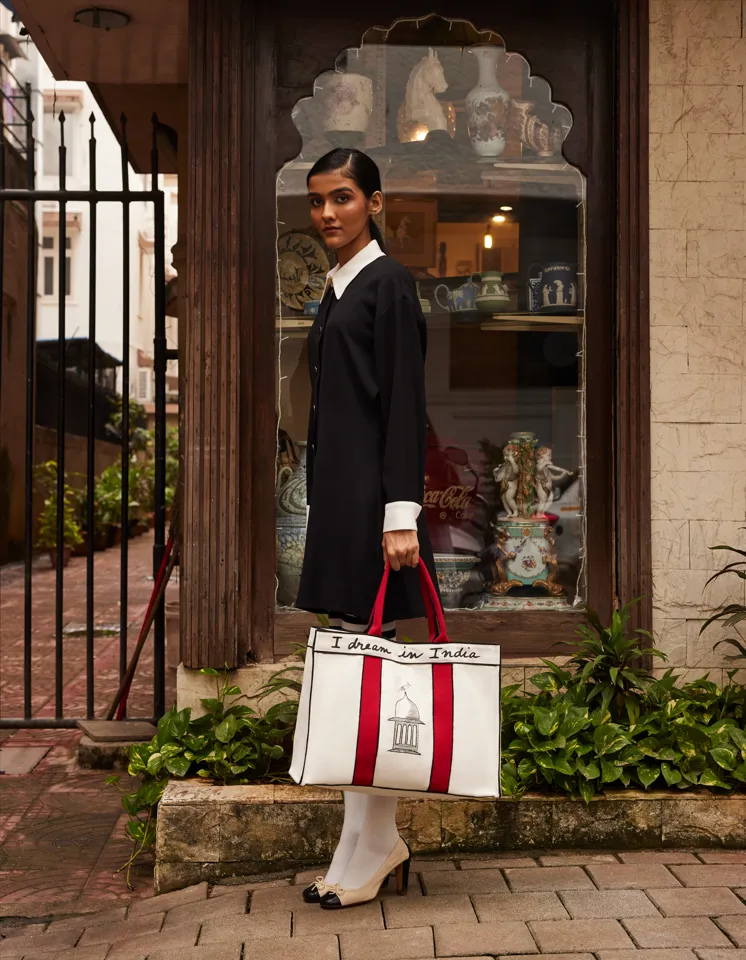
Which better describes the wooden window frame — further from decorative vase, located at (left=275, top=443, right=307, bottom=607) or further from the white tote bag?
the white tote bag

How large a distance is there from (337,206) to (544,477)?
179 centimetres

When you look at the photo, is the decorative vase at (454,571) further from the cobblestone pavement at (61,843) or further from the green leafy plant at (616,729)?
the cobblestone pavement at (61,843)

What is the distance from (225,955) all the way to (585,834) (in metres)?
1.30

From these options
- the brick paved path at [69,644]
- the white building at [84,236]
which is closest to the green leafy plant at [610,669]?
the brick paved path at [69,644]

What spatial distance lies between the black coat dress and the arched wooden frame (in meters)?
1.04

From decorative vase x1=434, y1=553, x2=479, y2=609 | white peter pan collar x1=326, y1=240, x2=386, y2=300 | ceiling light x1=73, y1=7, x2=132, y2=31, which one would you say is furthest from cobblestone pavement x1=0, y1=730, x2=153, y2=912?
ceiling light x1=73, y1=7, x2=132, y2=31

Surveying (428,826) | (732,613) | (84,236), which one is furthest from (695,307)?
(84,236)

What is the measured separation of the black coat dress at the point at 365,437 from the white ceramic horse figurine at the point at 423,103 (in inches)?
61.7

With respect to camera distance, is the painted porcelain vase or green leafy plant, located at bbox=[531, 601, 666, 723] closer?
green leafy plant, located at bbox=[531, 601, 666, 723]

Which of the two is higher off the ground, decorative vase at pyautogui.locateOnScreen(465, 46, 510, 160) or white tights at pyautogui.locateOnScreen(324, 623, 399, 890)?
decorative vase at pyautogui.locateOnScreen(465, 46, 510, 160)

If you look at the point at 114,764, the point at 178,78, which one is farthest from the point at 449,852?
the point at 178,78

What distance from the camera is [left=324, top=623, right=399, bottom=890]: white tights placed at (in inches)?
124

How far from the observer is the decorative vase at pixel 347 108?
4469 millimetres

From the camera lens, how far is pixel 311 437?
336cm
